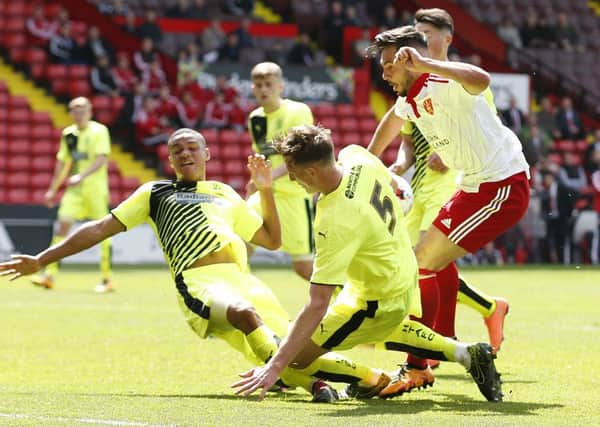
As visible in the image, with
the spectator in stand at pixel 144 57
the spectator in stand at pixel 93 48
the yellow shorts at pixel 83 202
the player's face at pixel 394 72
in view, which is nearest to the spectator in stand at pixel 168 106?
the spectator in stand at pixel 144 57

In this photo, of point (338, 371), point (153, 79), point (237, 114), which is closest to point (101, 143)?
point (153, 79)

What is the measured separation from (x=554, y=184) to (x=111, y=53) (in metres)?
8.66

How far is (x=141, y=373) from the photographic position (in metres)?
8.33

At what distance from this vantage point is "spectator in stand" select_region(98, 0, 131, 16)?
989 inches

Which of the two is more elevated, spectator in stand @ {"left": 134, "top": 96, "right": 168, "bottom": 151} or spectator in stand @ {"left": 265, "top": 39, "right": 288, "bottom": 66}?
spectator in stand @ {"left": 265, "top": 39, "right": 288, "bottom": 66}

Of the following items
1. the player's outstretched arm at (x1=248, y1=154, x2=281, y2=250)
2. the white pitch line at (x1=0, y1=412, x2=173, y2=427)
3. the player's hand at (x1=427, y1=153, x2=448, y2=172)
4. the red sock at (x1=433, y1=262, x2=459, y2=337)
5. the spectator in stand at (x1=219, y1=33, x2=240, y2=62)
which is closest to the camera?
the white pitch line at (x1=0, y1=412, x2=173, y2=427)

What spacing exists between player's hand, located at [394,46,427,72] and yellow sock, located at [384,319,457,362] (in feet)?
4.68

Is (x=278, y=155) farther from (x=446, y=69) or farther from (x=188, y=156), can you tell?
(x=446, y=69)

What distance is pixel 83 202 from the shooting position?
1638 cm

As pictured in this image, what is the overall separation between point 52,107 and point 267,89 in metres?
13.8

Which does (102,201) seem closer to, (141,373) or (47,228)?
(47,228)

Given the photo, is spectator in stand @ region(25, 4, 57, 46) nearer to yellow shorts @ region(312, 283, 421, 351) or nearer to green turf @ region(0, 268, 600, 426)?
green turf @ region(0, 268, 600, 426)

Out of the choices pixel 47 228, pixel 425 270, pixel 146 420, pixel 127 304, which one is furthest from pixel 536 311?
pixel 47 228

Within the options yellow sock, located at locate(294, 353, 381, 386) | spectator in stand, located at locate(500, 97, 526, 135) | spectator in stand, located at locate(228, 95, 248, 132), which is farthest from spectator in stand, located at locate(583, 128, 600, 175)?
yellow sock, located at locate(294, 353, 381, 386)
